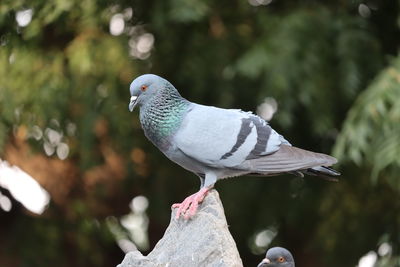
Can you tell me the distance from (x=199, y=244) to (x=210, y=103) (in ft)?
11.9

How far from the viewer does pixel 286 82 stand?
260 inches

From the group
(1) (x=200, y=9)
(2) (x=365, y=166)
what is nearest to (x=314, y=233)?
(2) (x=365, y=166)

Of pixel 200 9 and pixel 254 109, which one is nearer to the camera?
pixel 200 9

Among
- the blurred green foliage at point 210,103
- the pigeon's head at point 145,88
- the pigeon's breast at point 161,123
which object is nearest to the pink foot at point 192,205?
the pigeon's breast at point 161,123

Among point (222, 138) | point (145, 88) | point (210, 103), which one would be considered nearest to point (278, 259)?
point (222, 138)

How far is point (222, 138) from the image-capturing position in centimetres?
382

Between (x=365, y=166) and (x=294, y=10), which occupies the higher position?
(x=294, y=10)

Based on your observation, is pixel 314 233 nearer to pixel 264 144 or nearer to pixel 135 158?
pixel 135 158

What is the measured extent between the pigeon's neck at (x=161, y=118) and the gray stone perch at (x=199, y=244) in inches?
13.3

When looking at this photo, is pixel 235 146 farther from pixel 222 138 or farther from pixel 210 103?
pixel 210 103

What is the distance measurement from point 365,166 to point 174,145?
3.67 m

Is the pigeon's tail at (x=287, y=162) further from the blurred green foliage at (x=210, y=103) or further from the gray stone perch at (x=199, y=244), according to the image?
the blurred green foliage at (x=210, y=103)

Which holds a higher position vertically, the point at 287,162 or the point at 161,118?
the point at 161,118

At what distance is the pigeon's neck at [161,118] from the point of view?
12.5 feet
